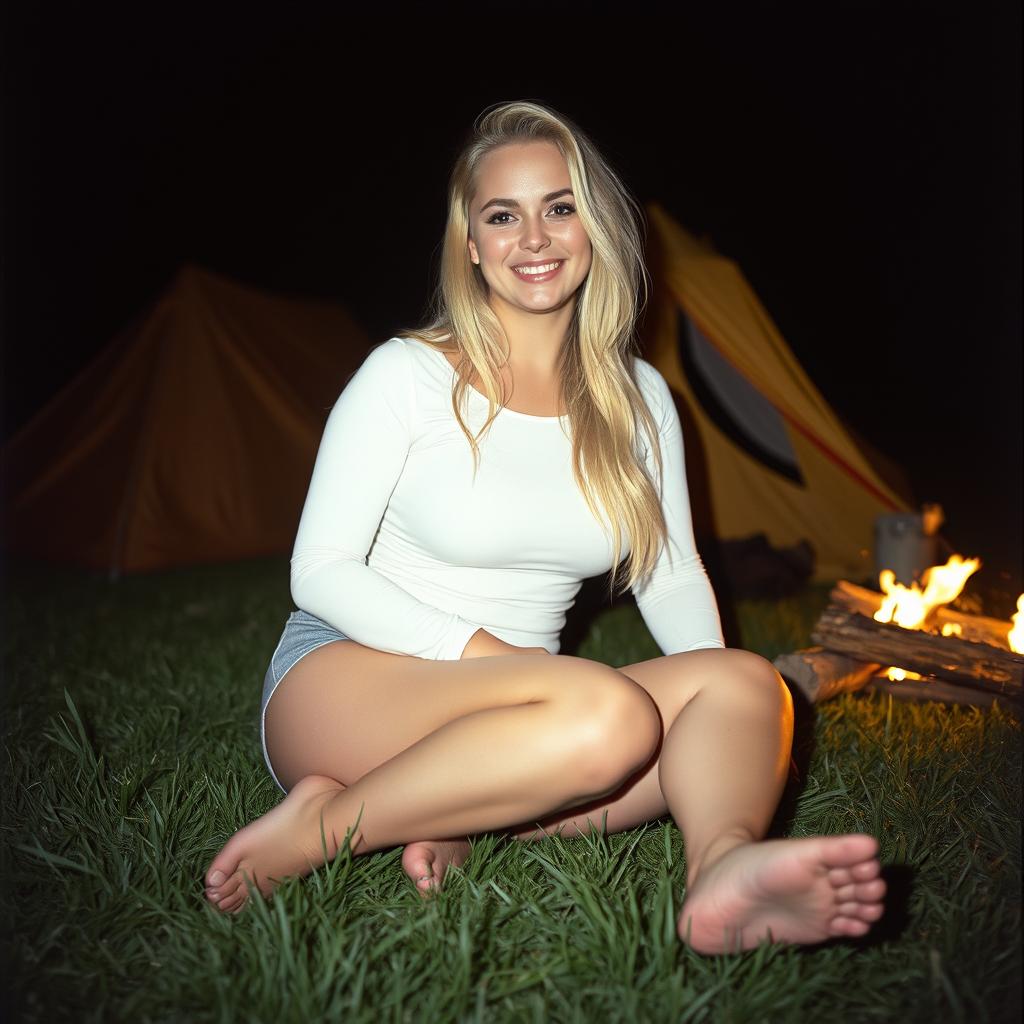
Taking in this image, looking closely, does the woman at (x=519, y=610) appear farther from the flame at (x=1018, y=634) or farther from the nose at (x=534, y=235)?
the flame at (x=1018, y=634)

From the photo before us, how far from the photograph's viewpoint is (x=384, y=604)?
1447mm

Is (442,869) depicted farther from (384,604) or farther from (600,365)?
(600,365)

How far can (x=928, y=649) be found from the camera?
2.02 m

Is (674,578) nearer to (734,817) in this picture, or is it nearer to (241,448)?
(734,817)

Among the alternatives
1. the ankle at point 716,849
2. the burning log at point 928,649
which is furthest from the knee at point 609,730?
the burning log at point 928,649

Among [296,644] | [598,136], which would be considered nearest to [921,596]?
[296,644]

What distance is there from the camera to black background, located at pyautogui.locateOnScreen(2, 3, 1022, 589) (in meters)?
5.96

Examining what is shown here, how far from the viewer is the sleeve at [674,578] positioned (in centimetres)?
165

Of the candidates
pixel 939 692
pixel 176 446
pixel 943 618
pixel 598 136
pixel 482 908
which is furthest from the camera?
pixel 598 136

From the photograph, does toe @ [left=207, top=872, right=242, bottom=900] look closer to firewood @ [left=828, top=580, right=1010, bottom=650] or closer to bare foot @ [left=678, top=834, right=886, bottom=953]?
bare foot @ [left=678, top=834, right=886, bottom=953]

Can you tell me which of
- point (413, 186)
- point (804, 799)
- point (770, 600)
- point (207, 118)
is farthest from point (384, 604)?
point (207, 118)

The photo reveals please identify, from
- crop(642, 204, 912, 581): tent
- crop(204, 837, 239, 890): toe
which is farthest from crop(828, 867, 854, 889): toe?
crop(642, 204, 912, 581): tent

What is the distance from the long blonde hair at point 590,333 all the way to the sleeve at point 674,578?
3 centimetres

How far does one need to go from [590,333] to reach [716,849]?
957mm
